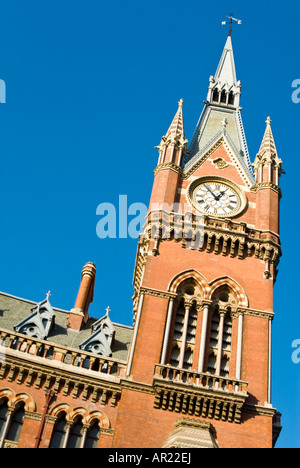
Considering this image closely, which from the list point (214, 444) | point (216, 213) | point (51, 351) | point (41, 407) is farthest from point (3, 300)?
point (214, 444)

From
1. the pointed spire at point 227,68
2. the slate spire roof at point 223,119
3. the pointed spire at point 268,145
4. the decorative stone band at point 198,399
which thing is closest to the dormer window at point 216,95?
the slate spire roof at point 223,119

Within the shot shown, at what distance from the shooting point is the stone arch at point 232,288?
30375mm

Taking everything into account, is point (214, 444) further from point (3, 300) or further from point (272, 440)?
point (3, 300)

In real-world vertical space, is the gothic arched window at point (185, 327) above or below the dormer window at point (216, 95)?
below

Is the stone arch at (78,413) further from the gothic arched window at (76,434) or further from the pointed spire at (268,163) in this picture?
the pointed spire at (268,163)

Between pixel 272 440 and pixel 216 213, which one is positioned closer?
pixel 272 440

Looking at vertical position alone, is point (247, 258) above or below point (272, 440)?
above

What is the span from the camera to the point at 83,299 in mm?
35062

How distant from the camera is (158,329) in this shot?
94.4 ft

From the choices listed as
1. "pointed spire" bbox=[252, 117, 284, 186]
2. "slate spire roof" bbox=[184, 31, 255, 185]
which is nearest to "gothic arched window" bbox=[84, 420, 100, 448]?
"slate spire roof" bbox=[184, 31, 255, 185]

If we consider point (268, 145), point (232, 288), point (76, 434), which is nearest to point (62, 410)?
point (76, 434)

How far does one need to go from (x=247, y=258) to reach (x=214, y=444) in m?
10.0

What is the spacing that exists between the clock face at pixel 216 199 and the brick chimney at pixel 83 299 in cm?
735

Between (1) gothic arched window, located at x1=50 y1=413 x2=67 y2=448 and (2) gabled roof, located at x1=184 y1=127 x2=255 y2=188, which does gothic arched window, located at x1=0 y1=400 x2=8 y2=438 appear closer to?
(1) gothic arched window, located at x1=50 y1=413 x2=67 y2=448
